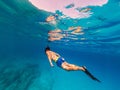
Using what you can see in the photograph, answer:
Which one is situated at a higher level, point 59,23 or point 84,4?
point 84,4

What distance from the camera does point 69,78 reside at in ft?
411

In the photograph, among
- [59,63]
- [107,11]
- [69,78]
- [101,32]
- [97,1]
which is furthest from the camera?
[69,78]

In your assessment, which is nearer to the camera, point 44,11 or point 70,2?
point 70,2

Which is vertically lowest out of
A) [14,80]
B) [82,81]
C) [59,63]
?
[82,81]

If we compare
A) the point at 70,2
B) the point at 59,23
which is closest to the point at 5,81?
the point at 59,23

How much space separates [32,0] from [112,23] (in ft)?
27.2

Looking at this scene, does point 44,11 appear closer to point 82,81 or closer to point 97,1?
point 97,1

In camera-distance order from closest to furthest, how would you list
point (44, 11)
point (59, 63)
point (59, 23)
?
1. point (59, 63)
2. point (44, 11)
3. point (59, 23)

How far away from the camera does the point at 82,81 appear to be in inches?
5458

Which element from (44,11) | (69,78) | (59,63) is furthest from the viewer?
(69,78)

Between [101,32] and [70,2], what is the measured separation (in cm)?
913

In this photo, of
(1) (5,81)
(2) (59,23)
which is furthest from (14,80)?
(2) (59,23)

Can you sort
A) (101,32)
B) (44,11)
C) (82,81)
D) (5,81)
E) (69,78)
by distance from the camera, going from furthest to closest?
(82,81)
(69,78)
(5,81)
(101,32)
(44,11)

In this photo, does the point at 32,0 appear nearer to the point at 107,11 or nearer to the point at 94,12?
the point at 94,12
